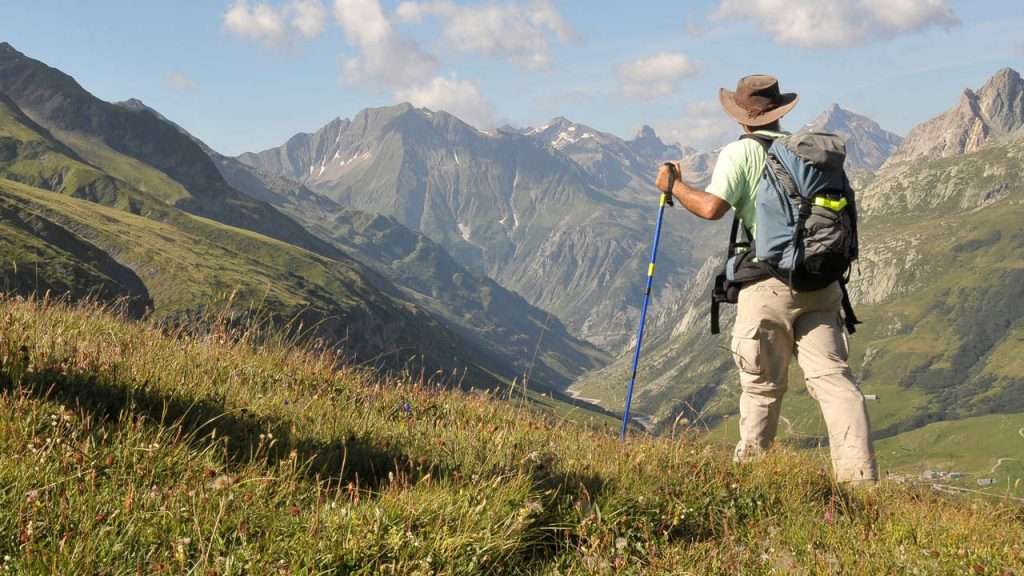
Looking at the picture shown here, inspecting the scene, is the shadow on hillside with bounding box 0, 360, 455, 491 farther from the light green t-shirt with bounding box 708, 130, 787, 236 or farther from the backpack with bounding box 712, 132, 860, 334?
the light green t-shirt with bounding box 708, 130, 787, 236

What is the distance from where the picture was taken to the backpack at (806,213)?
702cm

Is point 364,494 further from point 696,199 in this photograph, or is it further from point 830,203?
point 830,203

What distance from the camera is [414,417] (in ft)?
22.9

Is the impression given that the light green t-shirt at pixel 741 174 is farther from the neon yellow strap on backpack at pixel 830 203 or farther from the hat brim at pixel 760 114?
the neon yellow strap on backpack at pixel 830 203

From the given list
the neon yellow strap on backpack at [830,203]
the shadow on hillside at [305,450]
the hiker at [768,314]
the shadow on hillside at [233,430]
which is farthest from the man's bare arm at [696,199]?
the shadow on hillside at [233,430]

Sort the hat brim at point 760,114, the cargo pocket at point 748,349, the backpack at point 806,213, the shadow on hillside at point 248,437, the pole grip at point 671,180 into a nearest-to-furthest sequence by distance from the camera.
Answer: the shadow on hillside at point 248,437 → the backpack at point 806,213 → the pole grip at point 671,180 → the cargo pocket at point 748,349 → the hat brim at point 760,114

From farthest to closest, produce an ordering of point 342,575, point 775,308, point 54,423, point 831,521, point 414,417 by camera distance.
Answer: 1. point 775,308
2. point 414,417
3. point 831,521
4. point 54,423
5. point 342,575

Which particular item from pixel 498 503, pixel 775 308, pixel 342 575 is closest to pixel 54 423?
pixel 342 575

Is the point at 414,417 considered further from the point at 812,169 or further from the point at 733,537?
the point at 812,169

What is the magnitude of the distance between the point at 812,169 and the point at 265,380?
5.50m

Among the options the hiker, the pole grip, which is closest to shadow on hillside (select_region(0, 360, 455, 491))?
the hiker

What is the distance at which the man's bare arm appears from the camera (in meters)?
7.20

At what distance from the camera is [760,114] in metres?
8.07

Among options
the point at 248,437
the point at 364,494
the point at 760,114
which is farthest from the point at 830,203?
the point at 248,437
